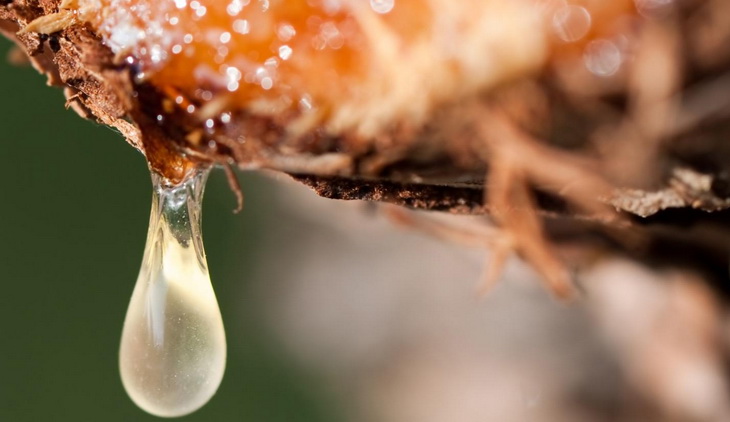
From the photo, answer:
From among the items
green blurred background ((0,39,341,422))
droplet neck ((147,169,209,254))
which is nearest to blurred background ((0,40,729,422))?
green blurred background ((0,39,341,422))

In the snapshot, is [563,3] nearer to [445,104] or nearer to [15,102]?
[445,104]

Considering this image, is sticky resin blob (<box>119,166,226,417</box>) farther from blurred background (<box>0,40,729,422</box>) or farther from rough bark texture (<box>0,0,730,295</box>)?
blurred background (<box>0,40,729,422</box>)

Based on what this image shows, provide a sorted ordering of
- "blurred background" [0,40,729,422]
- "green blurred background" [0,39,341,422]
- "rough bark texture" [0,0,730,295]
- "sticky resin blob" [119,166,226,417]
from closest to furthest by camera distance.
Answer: "rough bark texture" [0,0,730,295]
"sticky resin blob" [119,166,226,417]
"blurred background" [0,40,729,422]
"green blurred background" [0,39,341,422]

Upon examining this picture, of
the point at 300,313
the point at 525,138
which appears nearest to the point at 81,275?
the point at 300,313

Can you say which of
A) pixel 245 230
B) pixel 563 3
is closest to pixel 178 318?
pixel 563 3

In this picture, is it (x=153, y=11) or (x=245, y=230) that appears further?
(x=245, y=230)

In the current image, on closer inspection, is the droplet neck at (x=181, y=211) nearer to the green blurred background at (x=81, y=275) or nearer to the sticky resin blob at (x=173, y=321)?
the sticky resin blob at (x=173, y=321)

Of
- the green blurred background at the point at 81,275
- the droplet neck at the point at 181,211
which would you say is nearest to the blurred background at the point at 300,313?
the green blurred background at the point at 81,275
